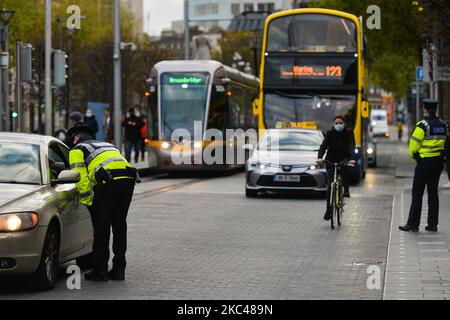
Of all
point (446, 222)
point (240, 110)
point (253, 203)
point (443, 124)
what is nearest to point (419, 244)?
point (443, 124)

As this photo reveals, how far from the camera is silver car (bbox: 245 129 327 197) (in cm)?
2511

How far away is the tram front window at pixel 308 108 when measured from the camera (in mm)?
32406

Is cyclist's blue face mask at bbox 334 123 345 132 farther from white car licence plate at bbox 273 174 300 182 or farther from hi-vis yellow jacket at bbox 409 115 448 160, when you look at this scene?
white car licence plate at bbox 273 174 300 182

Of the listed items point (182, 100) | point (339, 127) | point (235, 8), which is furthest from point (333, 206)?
point (235, 8)

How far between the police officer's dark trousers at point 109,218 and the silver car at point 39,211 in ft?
0.92

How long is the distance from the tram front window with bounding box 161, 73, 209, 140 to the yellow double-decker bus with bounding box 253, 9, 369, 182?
9.35 ft

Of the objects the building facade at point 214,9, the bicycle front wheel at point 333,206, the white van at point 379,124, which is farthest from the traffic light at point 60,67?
the building facade at point 214,9

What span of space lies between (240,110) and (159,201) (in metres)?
15.8

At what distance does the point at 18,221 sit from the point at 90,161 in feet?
4.57

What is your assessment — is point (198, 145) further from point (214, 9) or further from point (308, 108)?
point (214, 9)

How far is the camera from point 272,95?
3253 centimetres

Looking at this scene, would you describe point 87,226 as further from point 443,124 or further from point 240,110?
point 240,110

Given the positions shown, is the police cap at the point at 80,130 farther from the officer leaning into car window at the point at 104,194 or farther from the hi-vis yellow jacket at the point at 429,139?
the hi-vis yellow jacket at the point at 429,139

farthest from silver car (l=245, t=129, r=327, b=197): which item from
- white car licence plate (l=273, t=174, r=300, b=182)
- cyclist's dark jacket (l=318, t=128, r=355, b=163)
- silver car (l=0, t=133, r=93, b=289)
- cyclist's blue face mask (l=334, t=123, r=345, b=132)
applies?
silver car (l=0, t=133, r=93, b=289)
